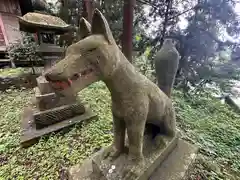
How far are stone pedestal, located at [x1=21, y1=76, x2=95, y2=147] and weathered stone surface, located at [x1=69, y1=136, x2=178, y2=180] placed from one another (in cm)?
87

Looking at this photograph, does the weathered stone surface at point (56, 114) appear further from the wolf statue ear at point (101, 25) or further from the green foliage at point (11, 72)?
the green foliage at point (11, 72)

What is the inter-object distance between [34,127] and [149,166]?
156 centimetres

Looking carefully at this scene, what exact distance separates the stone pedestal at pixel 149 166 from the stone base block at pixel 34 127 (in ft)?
2.70

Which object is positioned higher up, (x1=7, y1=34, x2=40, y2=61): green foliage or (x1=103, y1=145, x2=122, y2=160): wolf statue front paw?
(x1=7, y1=34, x2=40, y2=61): green foliage

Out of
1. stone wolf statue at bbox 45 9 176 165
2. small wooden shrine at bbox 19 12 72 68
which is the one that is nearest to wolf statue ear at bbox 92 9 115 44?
stone wolf statue at bbox 45 9 176 165

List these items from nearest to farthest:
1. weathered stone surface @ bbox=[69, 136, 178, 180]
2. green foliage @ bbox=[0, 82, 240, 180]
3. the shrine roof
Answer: weathered stone surface @ bbox=[69, 136, 178, 180], green foliage @ bbox=[0, 82, 240, 180], the shrine roof

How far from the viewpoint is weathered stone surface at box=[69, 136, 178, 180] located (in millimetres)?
894

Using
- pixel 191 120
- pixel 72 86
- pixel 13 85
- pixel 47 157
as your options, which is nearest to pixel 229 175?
pixel 191 120

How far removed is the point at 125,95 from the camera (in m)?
0.72

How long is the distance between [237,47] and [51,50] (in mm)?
3266

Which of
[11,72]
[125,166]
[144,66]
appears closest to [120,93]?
[125,166]

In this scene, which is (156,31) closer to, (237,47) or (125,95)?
(237,47)

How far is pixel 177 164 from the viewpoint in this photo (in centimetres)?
108

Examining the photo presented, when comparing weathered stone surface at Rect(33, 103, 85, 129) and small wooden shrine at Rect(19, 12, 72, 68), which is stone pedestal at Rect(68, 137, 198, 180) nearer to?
weathered stone surface at Rect(33, 103, 85, 129)
